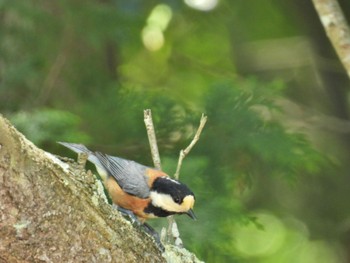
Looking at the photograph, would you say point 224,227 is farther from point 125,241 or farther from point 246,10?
point 246,10

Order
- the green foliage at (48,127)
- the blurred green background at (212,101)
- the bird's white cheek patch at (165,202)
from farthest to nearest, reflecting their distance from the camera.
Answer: the blurred green background at (212,101), the green foliage at (48,127), the bird's white cheek patch at (165,202)

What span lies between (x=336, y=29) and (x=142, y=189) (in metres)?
Answer: 1.29

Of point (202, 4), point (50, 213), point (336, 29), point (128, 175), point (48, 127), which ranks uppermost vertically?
point (336, 29)

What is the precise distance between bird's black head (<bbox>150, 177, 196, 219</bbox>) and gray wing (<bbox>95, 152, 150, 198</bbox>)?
81mm

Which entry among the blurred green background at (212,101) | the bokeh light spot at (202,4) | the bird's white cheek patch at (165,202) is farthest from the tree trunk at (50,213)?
the bokeh light spot at (202,4)

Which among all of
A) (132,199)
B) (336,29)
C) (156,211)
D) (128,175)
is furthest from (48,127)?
(336,29)

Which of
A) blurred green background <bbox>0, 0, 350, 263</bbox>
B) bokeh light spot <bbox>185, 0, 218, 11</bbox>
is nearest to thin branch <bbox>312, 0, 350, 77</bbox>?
blurred green background <bbox>0, 0, 350, 263</bbox>

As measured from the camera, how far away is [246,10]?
262 inches

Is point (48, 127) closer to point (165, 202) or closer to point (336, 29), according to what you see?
point (165, 202)

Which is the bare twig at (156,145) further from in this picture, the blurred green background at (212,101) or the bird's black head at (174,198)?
the blurred green background at (212,101)

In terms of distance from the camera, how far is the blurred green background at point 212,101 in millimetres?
4824

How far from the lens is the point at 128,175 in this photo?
3529 millimetres

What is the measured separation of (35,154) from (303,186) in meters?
4.72

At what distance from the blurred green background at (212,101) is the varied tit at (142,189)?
63cm
